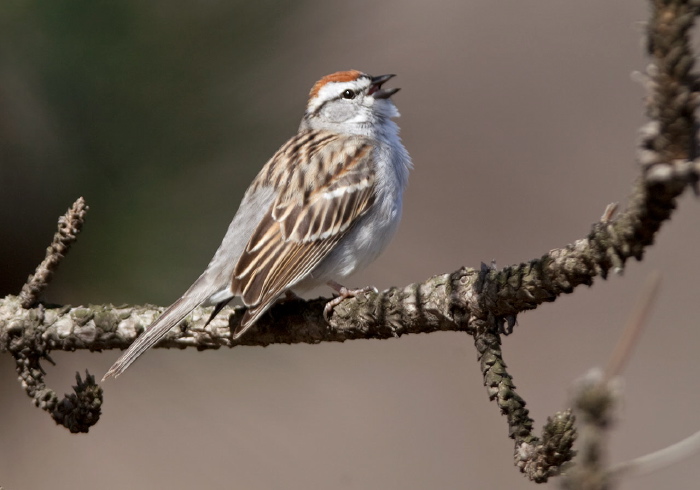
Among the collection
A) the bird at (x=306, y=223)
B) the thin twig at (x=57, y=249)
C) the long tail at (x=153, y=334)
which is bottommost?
the long tail at (x=153, y=334)

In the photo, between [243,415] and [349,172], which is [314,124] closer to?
[349,172]

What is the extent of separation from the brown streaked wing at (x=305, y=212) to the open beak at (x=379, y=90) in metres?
0.40

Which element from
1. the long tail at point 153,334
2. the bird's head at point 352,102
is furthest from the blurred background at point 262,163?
the long tail at point 153,334

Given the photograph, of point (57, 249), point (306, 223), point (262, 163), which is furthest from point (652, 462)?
point (262, 163)

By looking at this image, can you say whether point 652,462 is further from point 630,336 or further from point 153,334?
point 153,334

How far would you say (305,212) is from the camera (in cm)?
364

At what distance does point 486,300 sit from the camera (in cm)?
215

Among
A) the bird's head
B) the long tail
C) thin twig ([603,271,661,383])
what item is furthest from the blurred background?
the long tail

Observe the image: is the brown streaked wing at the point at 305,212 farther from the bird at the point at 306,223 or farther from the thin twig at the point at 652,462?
the thin twig at the point at 652,462

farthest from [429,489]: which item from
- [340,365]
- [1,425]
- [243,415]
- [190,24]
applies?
[190,24]

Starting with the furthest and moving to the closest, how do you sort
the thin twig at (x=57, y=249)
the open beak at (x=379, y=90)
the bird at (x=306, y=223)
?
the open beak at (x=379, y=90)
the bird at (x=306, y=223)
the thin twig at (x=57, y=249)

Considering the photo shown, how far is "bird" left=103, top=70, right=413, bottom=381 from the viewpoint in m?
3.25

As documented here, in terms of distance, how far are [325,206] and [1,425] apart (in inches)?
63.3

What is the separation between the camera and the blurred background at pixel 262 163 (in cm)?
344
